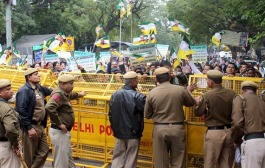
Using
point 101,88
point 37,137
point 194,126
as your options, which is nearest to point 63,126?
point 37,137

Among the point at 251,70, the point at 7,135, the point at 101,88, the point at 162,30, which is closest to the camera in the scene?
the point at 7,135

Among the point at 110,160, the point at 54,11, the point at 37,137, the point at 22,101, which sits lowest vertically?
the point at 110,160

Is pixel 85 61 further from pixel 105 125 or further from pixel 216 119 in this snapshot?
pixel 216 119

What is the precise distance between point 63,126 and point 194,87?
219 centimetres

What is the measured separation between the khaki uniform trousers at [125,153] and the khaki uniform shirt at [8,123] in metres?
1.72

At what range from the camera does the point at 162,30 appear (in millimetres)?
80938

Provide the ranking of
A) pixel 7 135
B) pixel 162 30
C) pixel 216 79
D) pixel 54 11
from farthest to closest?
pixel 162 30
pixel 54 11
pixel 216 79
pixel 7 135

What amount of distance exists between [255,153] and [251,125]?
38 centimetres

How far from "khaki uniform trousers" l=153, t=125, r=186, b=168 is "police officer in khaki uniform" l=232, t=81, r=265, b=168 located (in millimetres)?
854

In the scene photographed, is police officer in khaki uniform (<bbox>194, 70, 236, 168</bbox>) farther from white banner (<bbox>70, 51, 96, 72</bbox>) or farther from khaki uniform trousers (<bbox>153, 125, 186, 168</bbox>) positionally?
white banner (<bbox>70, 51, 96, 72</bbox>)

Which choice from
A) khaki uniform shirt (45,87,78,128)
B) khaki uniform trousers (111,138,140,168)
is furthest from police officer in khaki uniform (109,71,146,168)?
khaki uniform shirt (45,87,78,128)

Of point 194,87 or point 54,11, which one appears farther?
point 54,11

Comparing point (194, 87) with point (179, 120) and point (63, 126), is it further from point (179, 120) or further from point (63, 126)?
point (63, 126)

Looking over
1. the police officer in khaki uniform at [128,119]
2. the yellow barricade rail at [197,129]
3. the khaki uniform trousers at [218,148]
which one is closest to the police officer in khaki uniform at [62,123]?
the police officer in khaki uniform at [128,119]
